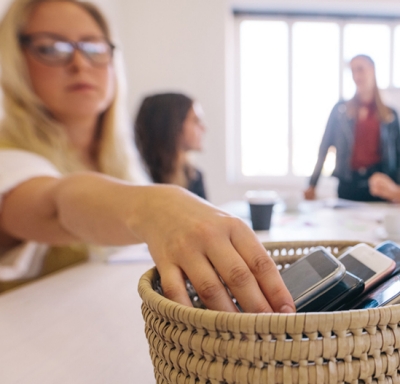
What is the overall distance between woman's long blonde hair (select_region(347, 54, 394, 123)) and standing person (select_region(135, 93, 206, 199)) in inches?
44.3

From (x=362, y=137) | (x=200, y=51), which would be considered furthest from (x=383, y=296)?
(x=200, y=51)

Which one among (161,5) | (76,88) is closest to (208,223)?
(76,88)

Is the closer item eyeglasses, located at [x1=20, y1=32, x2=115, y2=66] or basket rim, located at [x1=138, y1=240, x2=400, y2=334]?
basket rim, located at [x1=138, y1=240, x2=400, y2=334]

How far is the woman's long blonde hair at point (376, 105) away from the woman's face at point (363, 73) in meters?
0.02

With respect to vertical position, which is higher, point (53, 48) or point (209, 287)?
point (53, 48)

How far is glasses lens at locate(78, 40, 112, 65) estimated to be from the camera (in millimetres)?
966

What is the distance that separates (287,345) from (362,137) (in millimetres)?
2328

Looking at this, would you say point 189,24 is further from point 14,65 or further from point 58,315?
point 58,315

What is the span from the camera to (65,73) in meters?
0.94

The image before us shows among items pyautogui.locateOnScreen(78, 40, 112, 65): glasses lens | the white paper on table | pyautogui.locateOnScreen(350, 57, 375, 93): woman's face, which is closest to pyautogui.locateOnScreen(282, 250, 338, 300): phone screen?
the white paper on table

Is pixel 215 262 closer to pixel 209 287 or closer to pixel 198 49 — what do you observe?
pixel 209 287

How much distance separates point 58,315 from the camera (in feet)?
1.67

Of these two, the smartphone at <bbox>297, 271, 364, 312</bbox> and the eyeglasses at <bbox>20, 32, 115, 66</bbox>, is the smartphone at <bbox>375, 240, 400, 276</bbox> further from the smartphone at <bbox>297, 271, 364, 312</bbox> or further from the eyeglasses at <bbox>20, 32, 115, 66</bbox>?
the eyeglasses at <bbox>20, 32, 115, 66</bbox>

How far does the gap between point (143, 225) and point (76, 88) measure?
701 mm
